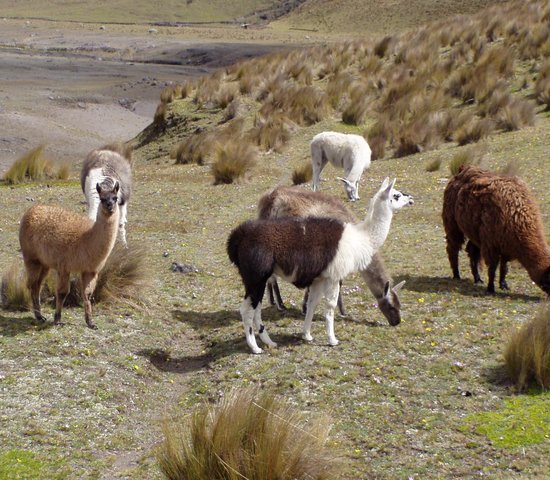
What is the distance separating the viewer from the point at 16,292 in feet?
27.8

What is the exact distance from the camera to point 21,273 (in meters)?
8.59

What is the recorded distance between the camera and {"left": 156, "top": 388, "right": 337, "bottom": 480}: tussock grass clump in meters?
4.73

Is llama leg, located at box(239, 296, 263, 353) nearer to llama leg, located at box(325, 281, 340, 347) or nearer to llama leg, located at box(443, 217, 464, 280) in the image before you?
llama leg, located at box(325, 281, 340, 347)

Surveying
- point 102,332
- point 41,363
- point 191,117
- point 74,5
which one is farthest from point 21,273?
point 74,5

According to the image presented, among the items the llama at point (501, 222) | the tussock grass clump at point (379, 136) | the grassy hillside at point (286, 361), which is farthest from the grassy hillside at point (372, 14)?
the llama at point (501, 222)

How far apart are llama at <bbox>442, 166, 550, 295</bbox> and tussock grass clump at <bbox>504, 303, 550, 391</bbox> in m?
2.01

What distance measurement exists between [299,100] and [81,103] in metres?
13.3

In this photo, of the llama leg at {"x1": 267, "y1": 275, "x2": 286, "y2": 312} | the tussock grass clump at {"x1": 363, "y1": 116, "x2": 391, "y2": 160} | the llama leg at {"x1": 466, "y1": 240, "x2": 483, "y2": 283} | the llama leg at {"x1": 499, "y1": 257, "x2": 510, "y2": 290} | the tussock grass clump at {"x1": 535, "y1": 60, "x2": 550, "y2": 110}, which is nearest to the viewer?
the llama leg at {"x1": 267, "y1": 275, "x2": 286, "y2": 312}

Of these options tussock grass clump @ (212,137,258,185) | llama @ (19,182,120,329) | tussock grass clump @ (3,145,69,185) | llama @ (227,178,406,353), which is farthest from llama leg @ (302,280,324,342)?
tussock grass clump @ (3,145,69,185)

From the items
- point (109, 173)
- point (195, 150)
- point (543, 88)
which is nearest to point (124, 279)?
point (109, 173)

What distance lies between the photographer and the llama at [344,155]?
1388 cm

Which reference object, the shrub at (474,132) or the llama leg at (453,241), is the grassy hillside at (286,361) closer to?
the llama leg at (453,241)

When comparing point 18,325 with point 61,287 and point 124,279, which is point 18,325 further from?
point 124,279

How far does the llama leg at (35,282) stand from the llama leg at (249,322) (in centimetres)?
214
